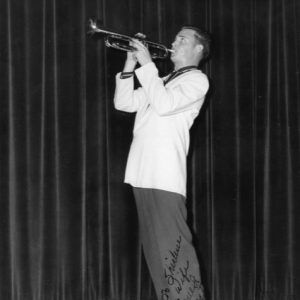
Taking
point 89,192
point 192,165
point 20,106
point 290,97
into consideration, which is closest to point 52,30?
point 20,106

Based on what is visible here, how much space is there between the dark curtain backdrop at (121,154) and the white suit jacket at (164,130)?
1.97ft

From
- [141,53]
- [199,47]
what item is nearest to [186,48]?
[199,47]

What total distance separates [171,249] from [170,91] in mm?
642

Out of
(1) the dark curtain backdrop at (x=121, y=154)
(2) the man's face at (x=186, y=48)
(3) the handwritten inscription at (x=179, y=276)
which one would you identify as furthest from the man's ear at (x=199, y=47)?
(3) the handwritten inscription at (x=179, y=276)

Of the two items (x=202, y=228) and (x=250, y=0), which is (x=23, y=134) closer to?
(x=202, y=228)

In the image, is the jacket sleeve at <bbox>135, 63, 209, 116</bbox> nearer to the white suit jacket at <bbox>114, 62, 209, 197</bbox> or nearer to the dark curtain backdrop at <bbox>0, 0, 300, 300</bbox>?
the white suit jacket at <bbox>114, 62, 209, 197</bbox>

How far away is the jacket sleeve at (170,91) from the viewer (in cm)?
192

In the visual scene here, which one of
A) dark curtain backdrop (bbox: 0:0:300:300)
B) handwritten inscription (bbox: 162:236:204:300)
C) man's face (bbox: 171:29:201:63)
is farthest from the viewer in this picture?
dark curtain backdrop (bbox: 0:0:300:300)

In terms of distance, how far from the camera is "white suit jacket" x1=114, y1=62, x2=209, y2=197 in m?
1.93

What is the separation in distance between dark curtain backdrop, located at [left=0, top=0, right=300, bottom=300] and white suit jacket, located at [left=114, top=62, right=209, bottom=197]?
0.60 m

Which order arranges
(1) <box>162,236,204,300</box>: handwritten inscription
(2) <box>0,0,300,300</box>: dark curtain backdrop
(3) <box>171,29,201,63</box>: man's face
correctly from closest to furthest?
(1) <box>162,236,204,300</box>: handwritten inscription, (3) <box>171,29,201,63</box>: man's face, (2) <box>0,0,300,300</box>: dark curtain backdrop

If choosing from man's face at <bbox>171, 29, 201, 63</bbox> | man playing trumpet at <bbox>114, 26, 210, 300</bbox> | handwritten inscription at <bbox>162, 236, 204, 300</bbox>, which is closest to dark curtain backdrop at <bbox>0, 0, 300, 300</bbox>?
man's face at <bbox>171, 29, 201, 63</bbox>

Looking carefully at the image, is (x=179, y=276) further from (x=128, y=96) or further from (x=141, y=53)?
(x=141, y=53)

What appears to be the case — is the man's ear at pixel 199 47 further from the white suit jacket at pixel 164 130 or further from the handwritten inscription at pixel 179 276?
the handwritten inscription at pixel 179 276
